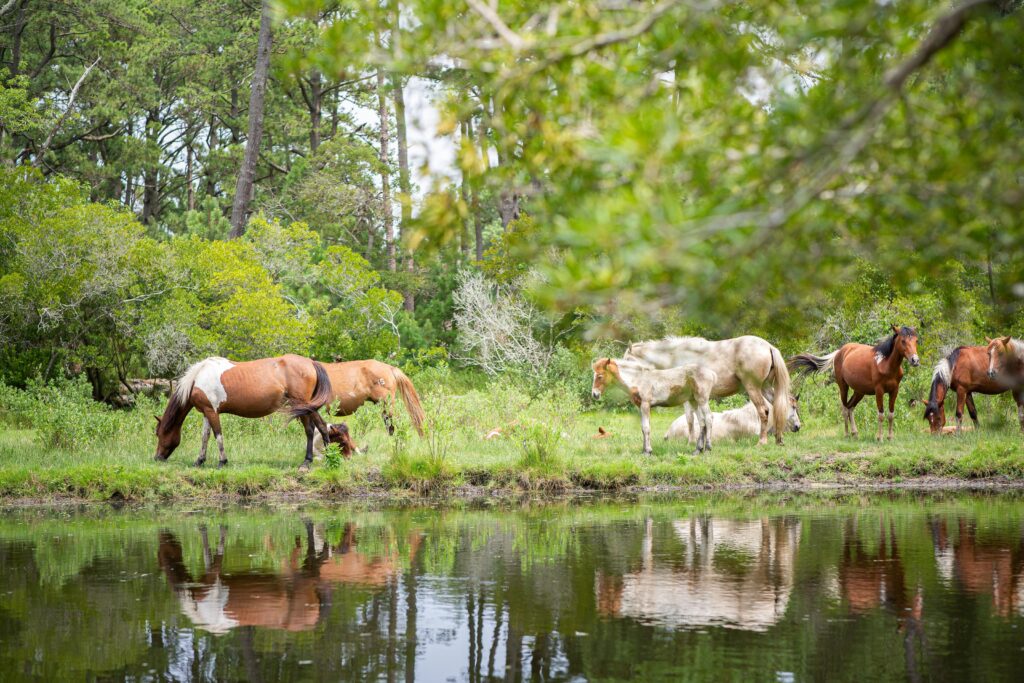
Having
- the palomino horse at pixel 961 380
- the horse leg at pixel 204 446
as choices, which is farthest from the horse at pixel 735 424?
the horse leg at pixel 204 446

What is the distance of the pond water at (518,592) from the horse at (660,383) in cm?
318

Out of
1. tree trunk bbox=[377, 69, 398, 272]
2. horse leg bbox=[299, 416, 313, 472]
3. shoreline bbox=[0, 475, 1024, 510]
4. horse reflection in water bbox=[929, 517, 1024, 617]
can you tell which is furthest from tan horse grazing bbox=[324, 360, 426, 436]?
tree trunk bbox=[377, 69, 398, 272]

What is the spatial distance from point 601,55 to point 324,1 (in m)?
1.38

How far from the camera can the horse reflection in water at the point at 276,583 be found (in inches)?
328

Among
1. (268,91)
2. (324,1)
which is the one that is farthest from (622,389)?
(268,91)

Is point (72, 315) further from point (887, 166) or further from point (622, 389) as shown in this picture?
point (887, 166)

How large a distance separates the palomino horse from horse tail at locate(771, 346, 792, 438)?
8.45 feet

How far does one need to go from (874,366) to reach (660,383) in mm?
3444

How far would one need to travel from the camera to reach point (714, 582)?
933 centimetres

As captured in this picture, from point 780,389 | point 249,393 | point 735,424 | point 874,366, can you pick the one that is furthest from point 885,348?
point 249,393

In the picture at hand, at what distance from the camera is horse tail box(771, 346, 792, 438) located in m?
16.9

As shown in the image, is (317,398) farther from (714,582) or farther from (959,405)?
(959,405)

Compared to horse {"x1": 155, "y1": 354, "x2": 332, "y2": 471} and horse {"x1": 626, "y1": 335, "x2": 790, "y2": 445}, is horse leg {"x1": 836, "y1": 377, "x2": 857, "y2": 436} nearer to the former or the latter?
horse {"x1": 626, "y1": 335, "x2": 790, "y2": 445}

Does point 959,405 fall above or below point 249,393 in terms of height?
below
